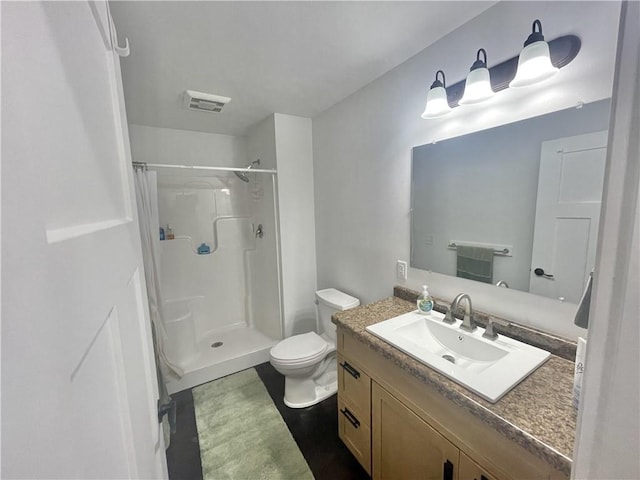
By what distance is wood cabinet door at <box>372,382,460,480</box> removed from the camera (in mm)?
931

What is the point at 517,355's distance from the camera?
40.0 inches

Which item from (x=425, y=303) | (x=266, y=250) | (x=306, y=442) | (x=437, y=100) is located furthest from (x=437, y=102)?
(x=306, y=442)

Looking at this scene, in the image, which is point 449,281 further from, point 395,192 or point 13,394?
point 13,394

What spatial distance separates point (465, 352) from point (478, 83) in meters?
1.18

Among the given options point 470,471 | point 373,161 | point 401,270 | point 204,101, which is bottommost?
point 470,471

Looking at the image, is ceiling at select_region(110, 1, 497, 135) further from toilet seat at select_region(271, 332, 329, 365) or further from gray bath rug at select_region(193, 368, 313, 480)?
gray bath rug at select_region(193, 368, 313, 480)

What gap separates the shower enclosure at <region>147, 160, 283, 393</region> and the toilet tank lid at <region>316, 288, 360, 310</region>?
0.54m

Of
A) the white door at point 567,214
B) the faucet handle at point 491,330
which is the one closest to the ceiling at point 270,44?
the white door at point 567,214

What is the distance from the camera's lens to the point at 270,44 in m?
1.33

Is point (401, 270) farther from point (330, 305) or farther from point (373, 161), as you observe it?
point (373, 161)

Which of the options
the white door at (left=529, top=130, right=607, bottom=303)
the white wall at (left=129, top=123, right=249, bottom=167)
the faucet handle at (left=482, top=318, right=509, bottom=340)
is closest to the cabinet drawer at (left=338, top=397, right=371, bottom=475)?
the faucet handle at (left=482, top=318, right=509, bottom=340)

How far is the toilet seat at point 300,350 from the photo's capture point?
1775 millimetres

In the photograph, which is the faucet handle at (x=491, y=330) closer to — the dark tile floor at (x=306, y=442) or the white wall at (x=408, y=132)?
the white wall at (x=408, y=132)

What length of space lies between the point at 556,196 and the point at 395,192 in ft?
2.58
